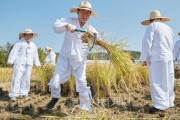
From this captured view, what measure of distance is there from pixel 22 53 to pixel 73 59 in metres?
3.43

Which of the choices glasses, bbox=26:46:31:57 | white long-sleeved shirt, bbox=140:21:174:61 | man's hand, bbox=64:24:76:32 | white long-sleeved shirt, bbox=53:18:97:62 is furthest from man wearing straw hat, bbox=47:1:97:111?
glasses, bbox=26:46:31:57

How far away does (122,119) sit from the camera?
421 cm

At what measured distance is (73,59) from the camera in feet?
19.6

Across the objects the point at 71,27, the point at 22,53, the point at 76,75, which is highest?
the point at 71,27

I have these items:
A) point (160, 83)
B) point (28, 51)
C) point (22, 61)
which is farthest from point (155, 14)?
point (22, 61)

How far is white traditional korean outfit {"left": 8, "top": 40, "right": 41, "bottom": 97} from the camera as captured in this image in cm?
897

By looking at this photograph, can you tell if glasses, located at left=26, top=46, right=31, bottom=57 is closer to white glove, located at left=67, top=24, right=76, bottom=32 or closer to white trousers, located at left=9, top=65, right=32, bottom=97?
white trousers, located at left=9, top=65, right=32, bottom=97

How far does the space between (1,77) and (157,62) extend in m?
10.4

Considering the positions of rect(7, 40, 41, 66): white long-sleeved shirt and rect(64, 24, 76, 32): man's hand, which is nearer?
rect(64, 24, 76, 32): man's hand

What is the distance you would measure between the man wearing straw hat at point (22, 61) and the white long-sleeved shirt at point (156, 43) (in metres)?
3.77

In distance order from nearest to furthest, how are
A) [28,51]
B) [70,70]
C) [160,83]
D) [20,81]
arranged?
[70,70] < [160,83] < [28,51] < [20,81]

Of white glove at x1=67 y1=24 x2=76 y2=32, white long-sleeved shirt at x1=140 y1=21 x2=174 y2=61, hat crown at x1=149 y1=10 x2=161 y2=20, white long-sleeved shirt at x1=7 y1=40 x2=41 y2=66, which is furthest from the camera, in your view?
white long-sleeved shirt at x1=7 y1=40 x2=41 y2=66

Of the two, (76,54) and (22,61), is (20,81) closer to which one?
(22,61)

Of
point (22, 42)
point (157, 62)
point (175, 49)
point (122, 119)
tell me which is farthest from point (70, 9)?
point (175, 49)
